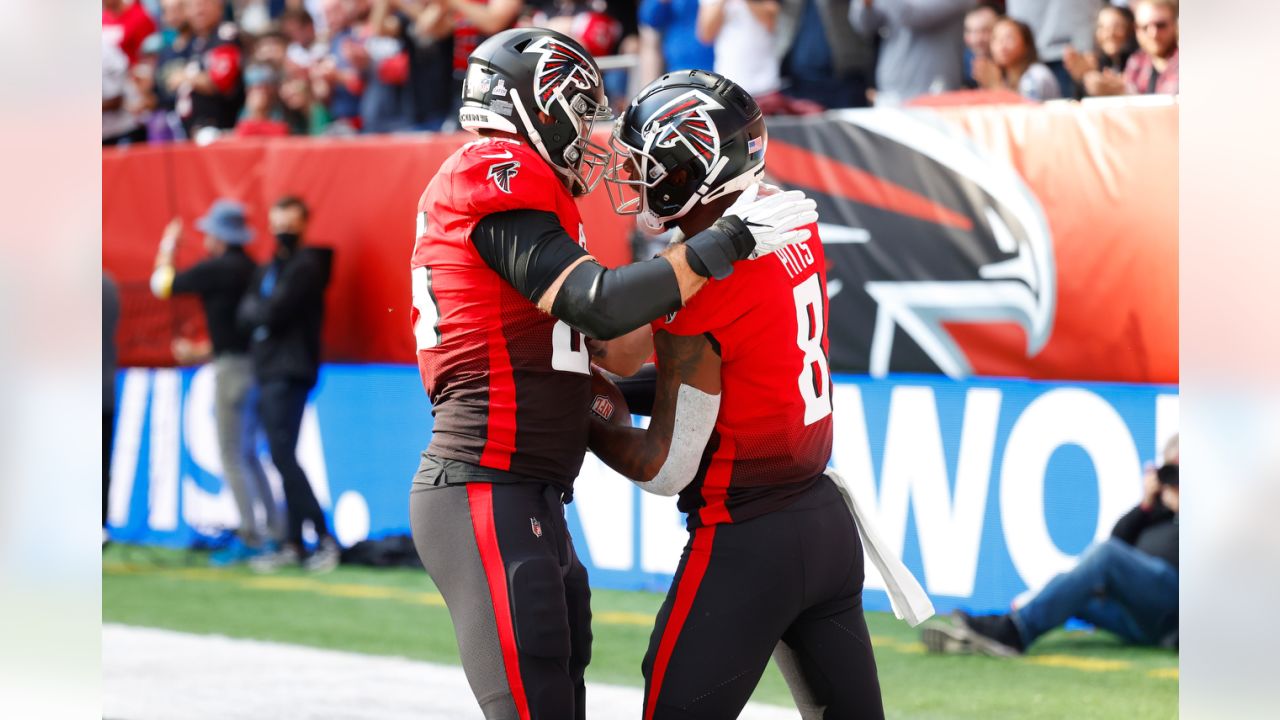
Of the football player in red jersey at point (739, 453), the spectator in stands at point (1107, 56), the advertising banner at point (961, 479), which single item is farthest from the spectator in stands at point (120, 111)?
the football player in red jersey at point (739, 453)

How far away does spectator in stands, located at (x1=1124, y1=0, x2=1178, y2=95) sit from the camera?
716 cm

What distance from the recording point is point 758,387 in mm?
3164

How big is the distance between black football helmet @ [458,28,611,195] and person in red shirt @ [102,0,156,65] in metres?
10.3

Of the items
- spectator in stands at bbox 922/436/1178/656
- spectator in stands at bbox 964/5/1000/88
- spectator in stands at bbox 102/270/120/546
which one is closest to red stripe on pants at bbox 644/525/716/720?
spectator in stands at bbox 922/436/1178/656

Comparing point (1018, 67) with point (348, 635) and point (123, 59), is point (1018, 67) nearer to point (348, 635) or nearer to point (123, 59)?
point (348, 635)

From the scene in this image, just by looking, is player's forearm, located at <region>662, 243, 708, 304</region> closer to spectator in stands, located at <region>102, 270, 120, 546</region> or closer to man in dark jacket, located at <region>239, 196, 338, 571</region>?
man in dark jacket, located at <region>239, 196, 338, 571</region>

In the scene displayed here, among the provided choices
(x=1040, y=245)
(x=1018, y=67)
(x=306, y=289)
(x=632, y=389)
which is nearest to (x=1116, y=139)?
(x=1040, y=245)

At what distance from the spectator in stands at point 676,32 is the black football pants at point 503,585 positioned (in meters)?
6.43

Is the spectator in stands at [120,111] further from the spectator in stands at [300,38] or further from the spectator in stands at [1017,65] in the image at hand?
the spectator in stands at [1017,65]

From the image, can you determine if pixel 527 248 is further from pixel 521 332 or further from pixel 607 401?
pixel 607 401

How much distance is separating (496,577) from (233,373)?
7.04 metres

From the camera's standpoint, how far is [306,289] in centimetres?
931
